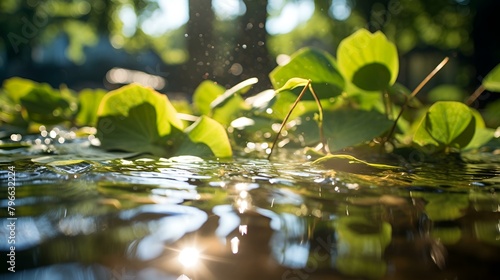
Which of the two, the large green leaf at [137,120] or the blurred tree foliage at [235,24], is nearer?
the large green leaf at [137,120]

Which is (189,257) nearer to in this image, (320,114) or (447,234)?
(447,234)

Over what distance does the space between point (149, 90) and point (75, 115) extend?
0.79 meters

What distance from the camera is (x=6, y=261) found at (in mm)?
270

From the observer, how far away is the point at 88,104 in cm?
140

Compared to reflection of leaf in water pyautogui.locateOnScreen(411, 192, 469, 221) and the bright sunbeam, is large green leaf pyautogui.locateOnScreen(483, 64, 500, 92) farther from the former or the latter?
the bright sunbeam

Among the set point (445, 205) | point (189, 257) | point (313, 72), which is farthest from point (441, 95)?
point (189, 257)

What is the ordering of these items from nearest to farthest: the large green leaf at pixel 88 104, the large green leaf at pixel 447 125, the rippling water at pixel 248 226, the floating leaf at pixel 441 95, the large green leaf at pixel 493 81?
the rippling water at pixel 248 226 → the large green leaf at pixel 447 125 → the large green leaf at pixel 493 81 → the large green leaf at pixel 88 104 → the floating leaf at pixel 441 95

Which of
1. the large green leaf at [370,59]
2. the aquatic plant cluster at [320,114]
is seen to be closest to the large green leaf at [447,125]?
the aquatic plant cluster at [320,114]

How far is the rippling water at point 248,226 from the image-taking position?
0.27 meters

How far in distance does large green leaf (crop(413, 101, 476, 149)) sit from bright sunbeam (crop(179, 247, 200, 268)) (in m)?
0.56

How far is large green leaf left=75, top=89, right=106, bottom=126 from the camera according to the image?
4.54 ft

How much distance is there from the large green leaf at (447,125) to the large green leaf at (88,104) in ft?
2.98

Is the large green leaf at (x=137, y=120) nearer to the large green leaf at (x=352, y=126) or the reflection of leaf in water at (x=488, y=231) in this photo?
the large green leaf at (x=352, y=126)

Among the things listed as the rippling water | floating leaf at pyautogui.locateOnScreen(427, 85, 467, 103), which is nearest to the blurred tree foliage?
floating leaf at pyautogui.locateOnScreen(427, 85, 467, 103)
